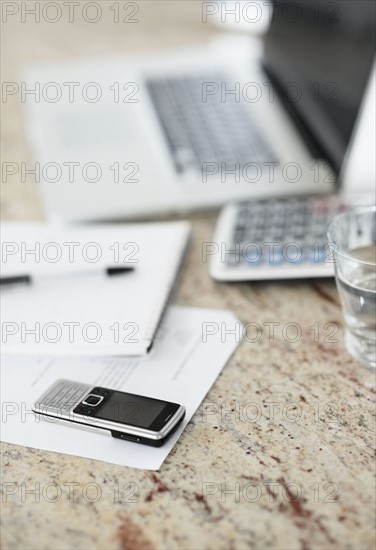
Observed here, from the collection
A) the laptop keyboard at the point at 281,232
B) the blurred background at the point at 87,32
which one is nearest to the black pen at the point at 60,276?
the laptop keyboard at the point at 281,232

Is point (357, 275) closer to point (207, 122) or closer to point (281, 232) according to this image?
point (281, 232)

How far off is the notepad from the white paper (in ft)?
0.05

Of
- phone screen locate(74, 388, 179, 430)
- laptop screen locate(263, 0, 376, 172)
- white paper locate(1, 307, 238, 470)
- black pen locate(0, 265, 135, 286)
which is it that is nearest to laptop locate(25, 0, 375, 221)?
laptop screen locate(263, 0, 376, 172)

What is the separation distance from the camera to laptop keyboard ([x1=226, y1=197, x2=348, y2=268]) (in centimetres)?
78

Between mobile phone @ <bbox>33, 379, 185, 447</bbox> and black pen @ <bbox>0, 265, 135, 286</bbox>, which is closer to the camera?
mobile phone @ <bbox>33, 379, 185, 447</bbox>

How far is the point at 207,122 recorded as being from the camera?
44.1 inches

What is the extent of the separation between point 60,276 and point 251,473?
33 cm

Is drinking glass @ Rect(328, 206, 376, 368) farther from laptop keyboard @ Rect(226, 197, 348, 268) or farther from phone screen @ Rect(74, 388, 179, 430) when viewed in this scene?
phone screen @ Rect(74, 388, 179, 430)

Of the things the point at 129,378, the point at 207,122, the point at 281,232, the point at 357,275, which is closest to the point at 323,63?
the point at 207,122

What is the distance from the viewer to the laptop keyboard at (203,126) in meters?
1.02

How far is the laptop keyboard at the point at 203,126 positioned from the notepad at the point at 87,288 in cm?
17

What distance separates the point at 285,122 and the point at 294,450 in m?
0.63

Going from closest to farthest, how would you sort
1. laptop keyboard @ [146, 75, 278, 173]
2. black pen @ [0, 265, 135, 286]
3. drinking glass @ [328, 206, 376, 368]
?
drinking glass @ [328, 206, 376, 368], black pen @ [0, 265, 135, 286], laptop keyboard @ [146, 75, 278, 173]

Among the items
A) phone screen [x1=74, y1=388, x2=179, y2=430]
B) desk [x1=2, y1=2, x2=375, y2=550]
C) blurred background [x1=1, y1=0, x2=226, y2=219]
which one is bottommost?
blurred background [x1=1, y1=0, x2=226, y2=219]
